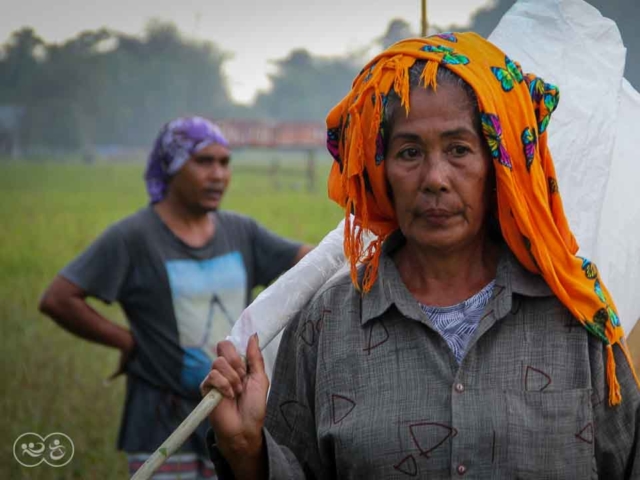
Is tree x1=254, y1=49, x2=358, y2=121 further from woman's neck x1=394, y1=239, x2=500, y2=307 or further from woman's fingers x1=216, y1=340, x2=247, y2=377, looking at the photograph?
woman's fingers x1=216, y1=340, x2=247, y2=377

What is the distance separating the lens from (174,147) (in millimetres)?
4668

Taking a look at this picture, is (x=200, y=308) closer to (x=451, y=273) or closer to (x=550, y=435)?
(x=451, y=273)

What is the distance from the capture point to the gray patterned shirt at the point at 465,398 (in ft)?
6.31

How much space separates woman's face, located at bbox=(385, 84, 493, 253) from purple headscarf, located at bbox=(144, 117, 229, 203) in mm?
2679

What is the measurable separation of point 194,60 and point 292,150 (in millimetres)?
3999

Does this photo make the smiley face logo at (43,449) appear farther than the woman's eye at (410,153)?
Yes

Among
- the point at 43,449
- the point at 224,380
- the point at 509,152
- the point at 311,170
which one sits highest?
the point at 311,170

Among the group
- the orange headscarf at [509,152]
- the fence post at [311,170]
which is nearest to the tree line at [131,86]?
the fence post at [311,170]

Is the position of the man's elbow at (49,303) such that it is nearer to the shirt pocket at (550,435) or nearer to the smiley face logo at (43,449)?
the smiley face logo at (43,449)

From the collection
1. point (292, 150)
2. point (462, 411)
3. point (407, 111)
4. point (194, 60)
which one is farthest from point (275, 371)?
point (194, 60)

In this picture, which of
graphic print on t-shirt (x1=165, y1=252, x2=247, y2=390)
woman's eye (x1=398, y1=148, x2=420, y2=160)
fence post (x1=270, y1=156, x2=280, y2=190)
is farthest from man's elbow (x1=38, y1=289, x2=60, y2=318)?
fence post (x1=270, y1=156, x2=280, y2=190)

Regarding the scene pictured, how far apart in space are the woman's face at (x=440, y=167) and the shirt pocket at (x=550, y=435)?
1.20ft

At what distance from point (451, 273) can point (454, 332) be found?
141 mm

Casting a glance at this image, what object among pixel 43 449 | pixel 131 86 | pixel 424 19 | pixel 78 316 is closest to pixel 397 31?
pixel 424 19
